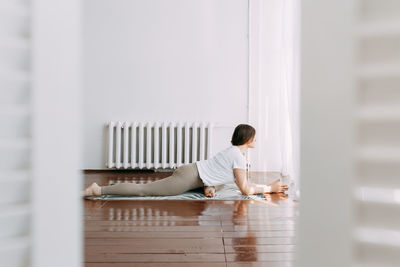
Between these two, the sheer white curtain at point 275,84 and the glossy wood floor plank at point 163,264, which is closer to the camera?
the glossy wood floor plank at point 163,264

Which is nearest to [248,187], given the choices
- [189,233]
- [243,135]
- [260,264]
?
[243,135]

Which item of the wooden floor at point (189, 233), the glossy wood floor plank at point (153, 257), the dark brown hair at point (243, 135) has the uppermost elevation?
the dark brown hair at point (243, 135)

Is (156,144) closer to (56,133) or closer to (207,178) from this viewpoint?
(207,178)

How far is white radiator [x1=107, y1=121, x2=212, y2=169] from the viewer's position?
12.0 ft

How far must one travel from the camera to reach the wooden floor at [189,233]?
3.85ft

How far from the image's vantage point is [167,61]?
3934 millimetres

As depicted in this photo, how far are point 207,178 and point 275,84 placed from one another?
4.19 ft

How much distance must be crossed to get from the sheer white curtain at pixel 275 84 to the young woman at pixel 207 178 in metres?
0.34

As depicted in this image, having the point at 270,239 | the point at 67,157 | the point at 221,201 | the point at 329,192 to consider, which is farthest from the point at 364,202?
the point at 221,201

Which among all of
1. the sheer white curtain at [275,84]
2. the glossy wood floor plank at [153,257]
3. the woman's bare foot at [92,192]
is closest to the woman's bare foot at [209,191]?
the sheer white curtain at [275,84]

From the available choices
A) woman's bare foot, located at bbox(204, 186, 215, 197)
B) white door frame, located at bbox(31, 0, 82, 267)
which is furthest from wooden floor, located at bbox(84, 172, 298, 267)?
white door frame, located at bbox(31, 0, 82, 267)

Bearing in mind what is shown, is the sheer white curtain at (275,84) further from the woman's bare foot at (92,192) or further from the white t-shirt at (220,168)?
the woman's bare foot at (92,192)

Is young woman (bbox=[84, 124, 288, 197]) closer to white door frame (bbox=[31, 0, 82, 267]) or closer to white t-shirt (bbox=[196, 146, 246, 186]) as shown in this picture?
white t-shirt (bbox=[196, 146, 246, 186])

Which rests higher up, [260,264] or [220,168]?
[220,168]
